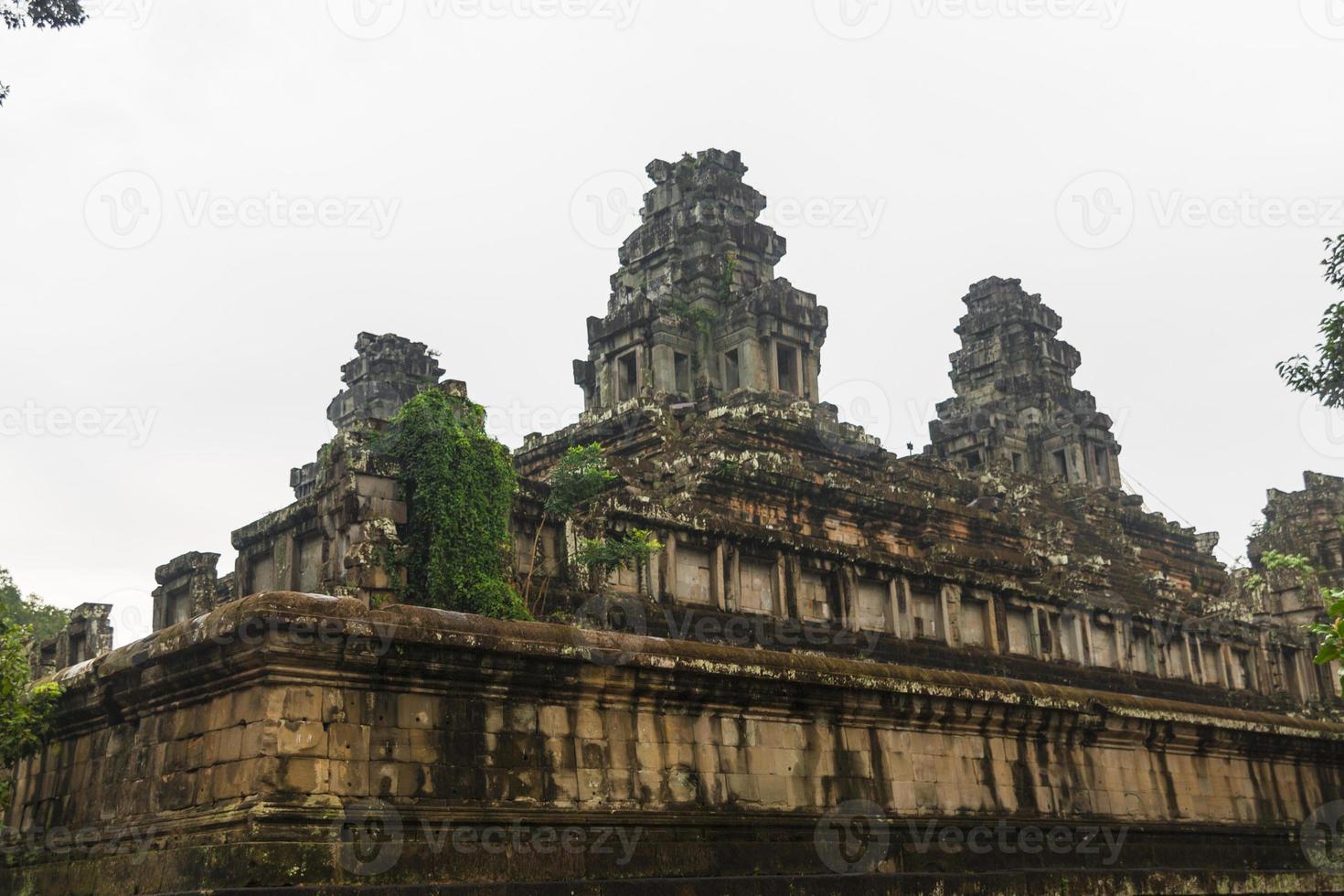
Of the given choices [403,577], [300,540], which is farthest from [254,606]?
[300,540]

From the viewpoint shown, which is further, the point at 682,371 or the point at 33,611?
the point at 33,611

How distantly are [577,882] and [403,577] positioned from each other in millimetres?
11152

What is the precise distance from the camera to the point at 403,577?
2066 cm

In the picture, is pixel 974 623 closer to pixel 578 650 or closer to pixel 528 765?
pixel 578 650

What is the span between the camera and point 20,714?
12133 mm

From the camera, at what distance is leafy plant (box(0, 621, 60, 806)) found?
40.0ft

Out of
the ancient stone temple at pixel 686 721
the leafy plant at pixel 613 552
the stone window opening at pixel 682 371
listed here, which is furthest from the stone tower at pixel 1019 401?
the leafy plant at pixel 613 552

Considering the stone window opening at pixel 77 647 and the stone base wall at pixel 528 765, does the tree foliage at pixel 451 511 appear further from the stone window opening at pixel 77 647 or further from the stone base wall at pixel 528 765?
the stone window opening at pixel 77 647

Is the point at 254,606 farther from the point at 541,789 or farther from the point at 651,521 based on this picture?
the point at 651,521

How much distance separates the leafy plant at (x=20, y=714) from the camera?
12188 mm

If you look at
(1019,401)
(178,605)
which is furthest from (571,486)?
(1019,401)

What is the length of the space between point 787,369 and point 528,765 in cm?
2891

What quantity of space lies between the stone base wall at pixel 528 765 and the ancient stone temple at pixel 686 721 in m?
0.03

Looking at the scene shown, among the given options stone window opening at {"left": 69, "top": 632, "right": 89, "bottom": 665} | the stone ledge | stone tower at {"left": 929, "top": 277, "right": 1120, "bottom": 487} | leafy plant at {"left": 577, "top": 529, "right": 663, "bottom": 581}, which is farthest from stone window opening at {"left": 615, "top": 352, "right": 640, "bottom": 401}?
the stone ledge
